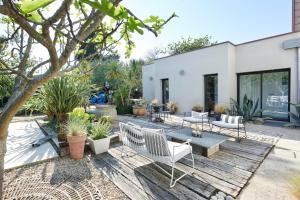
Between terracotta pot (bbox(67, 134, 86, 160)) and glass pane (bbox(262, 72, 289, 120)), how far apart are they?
8117 millimetres

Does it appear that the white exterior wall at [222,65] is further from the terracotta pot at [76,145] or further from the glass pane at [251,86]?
the terracotta pot at [76,145]

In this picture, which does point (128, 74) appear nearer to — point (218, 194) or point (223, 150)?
point (223, 150)

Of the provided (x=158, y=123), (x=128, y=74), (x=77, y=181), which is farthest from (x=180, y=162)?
(x=128, y=74)

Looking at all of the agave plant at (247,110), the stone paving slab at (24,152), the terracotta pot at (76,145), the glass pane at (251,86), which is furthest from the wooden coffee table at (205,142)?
the glass pane at (251,86)

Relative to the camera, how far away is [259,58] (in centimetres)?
865

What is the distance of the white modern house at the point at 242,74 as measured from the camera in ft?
25.8

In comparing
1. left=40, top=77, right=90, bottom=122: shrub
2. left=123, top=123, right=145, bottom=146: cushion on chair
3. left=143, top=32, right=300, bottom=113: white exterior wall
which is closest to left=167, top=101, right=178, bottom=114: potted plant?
left=143, top=32, right=300, bottom=113: white exterior wall

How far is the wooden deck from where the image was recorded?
2.95 meters

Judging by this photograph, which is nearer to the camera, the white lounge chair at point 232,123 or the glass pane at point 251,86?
the white lounge chair at point 232,123

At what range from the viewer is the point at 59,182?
3.28m

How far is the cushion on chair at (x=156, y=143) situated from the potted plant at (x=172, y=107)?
779cm

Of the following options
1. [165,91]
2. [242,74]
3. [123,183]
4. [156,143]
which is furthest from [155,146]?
[165,91]

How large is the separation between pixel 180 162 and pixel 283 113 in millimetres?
7121

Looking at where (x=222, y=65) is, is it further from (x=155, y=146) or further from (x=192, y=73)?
(x=155, y=146)
